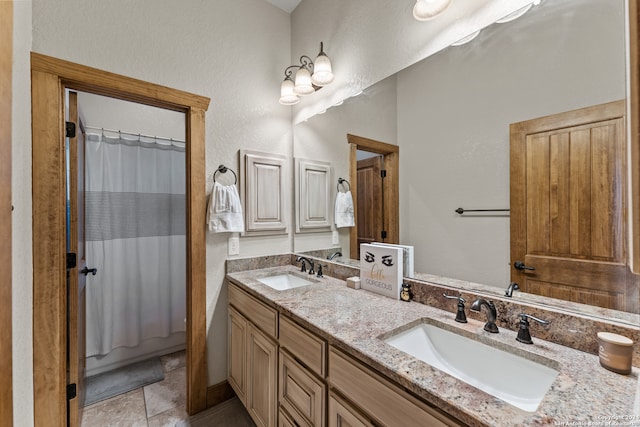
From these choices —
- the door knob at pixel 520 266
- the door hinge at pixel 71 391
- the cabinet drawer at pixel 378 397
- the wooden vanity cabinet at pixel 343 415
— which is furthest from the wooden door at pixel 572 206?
the door hinge at pixel 71 391

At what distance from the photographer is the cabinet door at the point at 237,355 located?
1.67 metres

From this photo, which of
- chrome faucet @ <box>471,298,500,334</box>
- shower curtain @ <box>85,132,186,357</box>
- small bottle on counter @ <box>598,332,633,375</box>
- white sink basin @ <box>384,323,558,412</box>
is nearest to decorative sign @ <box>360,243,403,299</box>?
white sink basin @ <box>384,323,558,412</box>

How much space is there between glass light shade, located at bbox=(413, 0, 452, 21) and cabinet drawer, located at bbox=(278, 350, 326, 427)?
62.1 inches

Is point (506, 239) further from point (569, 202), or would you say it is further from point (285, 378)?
point (285, 378)

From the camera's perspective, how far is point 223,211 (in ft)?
5.98

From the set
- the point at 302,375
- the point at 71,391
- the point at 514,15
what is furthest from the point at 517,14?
the point at 71,391

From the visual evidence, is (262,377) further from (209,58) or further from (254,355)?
(209,58)

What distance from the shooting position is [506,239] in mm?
1031

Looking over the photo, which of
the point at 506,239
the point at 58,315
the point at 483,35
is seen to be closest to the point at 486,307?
the point at 506,239

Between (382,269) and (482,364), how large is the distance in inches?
22.4

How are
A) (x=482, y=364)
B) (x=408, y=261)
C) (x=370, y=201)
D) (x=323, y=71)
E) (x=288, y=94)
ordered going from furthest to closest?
(x=288, y=94) < (x=323, y=71) < (x=370, y=201) < (x=408, y=261) < (x=482, y=364)

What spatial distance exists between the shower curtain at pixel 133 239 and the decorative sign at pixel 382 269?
6.34 ft

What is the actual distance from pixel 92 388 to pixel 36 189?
1.59 m

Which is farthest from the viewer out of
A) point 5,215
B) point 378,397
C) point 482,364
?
point 482,364
